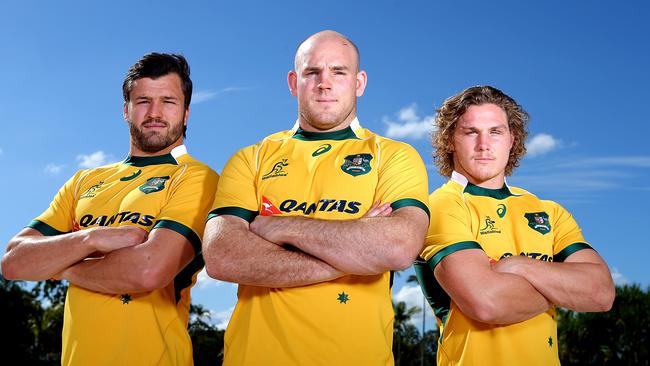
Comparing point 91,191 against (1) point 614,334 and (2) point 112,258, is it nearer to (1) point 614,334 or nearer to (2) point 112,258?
(2) point 112,258

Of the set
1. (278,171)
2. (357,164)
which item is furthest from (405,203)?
(278,171)

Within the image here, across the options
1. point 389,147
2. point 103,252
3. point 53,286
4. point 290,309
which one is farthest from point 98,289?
point 53,286

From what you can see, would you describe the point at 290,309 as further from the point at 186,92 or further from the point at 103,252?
the point at 186,92

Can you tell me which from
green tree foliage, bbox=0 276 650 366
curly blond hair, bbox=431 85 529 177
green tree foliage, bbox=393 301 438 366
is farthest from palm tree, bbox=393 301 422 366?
curly blond hair, bbox=431 85 529 177

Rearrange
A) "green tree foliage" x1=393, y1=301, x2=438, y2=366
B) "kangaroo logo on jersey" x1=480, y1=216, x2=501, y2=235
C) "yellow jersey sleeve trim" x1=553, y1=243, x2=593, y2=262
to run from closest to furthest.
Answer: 1. "kangaroo logo on jersey" x1=480, y1=216, x2=501, y2=235
2. "yellow jersey sleeve trim" x1=553, y1=243, x2=593, y2=262
3. "green tree foliage" x1=393, y1=301, x2=438, y2=366

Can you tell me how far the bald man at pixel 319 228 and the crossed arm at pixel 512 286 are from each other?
615 mm

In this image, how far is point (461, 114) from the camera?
6598 mm

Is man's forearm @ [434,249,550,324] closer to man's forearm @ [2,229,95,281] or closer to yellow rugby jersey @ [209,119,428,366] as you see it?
yellow rugby jersey @ [209,119,428,366]

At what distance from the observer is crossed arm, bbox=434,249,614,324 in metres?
5.39

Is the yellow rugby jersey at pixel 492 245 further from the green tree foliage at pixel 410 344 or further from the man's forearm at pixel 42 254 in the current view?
the green tree foliage at pixel 410 344

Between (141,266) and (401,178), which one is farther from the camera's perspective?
(141,266)

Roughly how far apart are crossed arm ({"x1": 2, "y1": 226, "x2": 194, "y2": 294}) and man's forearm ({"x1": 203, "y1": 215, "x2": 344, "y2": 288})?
2.13 feet

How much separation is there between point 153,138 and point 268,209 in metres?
1.84

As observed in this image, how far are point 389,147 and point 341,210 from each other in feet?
2.24
